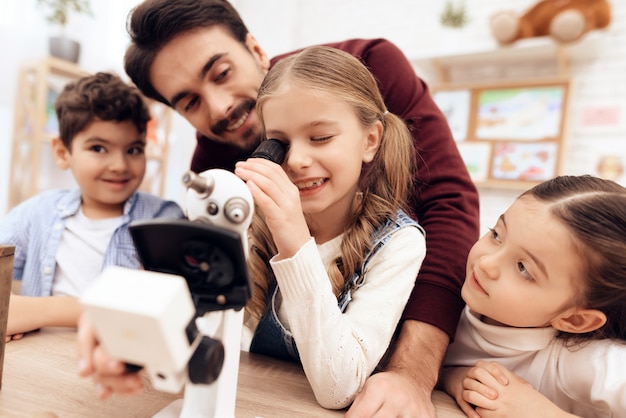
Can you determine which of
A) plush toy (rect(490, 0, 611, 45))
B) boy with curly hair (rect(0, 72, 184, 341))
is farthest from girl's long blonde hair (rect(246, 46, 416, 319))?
plush toy (rect(490, 0, 611, 45))

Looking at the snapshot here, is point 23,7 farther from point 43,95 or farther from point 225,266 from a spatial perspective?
point 225,266

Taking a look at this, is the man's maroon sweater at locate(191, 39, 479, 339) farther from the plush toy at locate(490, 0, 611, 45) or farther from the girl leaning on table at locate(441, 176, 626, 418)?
the plush toy at locate(490, 0, 611, 45)

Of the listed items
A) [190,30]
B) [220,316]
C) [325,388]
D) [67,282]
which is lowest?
[67,282]

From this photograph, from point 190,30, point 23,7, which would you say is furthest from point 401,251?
point 23,7

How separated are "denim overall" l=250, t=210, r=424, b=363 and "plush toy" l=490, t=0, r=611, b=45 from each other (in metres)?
1.87

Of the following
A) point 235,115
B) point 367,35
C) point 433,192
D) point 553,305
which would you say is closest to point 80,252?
point 235,115

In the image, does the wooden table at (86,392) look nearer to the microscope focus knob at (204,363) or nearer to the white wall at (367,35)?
the microscope focus knob at (204,363)

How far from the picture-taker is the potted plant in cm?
220

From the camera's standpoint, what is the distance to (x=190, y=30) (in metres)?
1.13

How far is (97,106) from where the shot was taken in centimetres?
114

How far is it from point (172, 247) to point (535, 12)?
245 cm

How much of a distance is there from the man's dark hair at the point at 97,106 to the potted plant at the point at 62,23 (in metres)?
1.28

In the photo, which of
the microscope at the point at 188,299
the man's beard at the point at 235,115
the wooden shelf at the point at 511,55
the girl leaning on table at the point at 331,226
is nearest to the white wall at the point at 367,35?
the wooden shelf at the point at 511,55

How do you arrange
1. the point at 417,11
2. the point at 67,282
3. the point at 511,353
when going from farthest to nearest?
the point at 417,11
the point at 67,282
the point at 511,353
